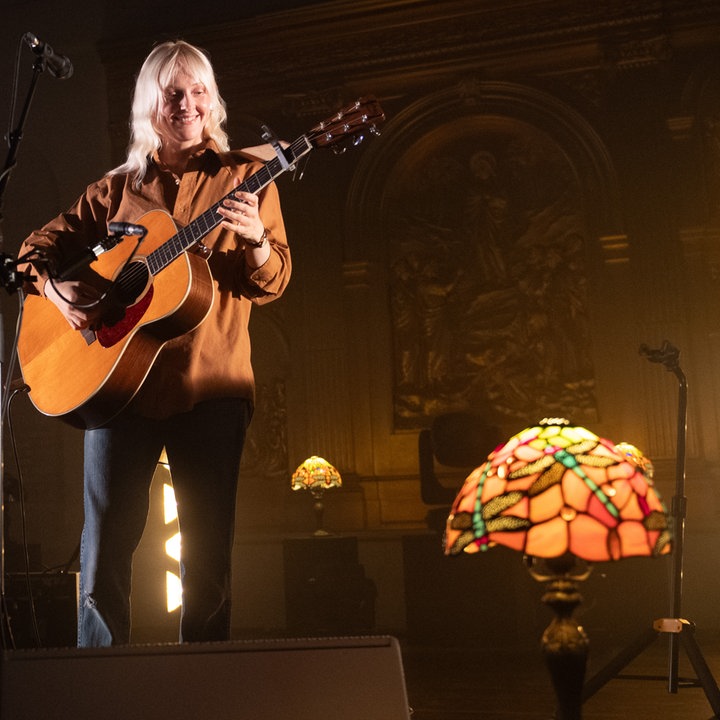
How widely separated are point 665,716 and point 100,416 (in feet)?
6.30

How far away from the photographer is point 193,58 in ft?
6.93

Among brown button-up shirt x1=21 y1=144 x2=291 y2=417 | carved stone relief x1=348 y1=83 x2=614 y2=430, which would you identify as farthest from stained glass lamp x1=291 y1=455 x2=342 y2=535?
brown button-up shirt x1=21 y1=144 x2=291 y2=417


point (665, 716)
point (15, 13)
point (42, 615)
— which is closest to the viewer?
point (665, 716)

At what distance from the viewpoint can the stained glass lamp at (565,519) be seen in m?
1.09

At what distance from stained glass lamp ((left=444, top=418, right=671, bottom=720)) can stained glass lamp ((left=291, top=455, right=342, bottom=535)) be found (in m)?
4.32

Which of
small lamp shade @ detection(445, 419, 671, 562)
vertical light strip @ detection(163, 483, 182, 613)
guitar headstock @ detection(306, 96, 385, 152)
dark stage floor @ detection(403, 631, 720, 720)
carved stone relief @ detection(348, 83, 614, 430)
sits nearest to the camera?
small lamp shade @ detection(445, 419, 671, 562)

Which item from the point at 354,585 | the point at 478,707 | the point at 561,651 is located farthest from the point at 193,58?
the point at 354,585

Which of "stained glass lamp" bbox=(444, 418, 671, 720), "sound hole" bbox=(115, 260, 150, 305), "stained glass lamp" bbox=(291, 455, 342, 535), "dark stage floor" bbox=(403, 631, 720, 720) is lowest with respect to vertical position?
"dark stage floor" bbox=(403, 631, 720, 720)

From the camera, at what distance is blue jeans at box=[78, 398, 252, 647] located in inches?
71.3

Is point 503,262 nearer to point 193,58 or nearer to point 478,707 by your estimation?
point 478,707

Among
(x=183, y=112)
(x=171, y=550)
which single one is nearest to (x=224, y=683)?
(x=183, y=112)

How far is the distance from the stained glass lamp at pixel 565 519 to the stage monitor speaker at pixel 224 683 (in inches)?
7.9

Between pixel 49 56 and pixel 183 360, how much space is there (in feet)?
2.50

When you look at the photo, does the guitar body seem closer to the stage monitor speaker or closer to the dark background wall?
the stage monitor speaker
